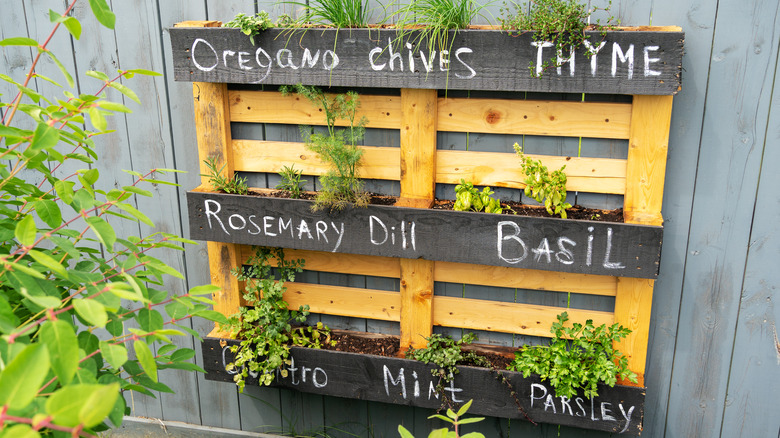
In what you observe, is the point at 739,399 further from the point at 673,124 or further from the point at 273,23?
the point at 273,23

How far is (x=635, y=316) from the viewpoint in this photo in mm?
2371

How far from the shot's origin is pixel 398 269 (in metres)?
2.63

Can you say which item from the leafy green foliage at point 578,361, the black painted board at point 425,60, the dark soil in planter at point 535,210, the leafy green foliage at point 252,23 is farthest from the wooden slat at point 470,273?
the leafy green foliage at point 252,23

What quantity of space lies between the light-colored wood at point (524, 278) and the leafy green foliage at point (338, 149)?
1.67ft

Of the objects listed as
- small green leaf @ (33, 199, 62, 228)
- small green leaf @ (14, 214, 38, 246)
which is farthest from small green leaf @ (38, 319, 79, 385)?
small green leaf @ (33, 199, 62, 228)

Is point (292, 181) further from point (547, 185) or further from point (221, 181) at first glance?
point (547, 185)

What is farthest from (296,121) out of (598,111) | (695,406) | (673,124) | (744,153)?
(695,406)

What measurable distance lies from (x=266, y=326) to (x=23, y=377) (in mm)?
1869

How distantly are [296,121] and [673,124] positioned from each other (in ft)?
4.94

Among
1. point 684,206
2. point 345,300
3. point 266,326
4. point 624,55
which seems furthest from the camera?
point 345,300

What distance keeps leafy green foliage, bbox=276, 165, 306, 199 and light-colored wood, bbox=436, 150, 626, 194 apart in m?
0.61

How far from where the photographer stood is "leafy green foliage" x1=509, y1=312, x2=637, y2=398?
2240mm

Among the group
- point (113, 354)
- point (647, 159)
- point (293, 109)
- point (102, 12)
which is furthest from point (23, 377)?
point (647, 159)

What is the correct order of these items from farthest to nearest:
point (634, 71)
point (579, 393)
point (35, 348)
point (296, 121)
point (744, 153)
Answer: point (296, 121), point (579, 393), point (744, 153), point (634, 71), point (35, 348)
